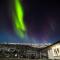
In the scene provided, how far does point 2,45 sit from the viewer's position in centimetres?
2333

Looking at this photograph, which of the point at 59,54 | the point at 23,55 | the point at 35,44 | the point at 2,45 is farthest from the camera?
the point at 35,44

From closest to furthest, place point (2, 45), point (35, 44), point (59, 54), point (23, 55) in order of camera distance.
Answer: point (59, 54), point (23, 55), point (2, 45), point (35, 44)

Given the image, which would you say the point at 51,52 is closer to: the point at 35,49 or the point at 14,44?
the point at 35,49

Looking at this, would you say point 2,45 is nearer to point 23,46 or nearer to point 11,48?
point 11,48

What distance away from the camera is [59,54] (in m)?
20.3

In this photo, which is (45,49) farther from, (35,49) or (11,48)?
(11,48)

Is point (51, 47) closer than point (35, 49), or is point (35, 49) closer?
point (51, 47)

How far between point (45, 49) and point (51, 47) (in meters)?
1.83

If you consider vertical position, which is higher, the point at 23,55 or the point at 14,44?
the point at 14,44

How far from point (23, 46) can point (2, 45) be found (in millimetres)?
3489

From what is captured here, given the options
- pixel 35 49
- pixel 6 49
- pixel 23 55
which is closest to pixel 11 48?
pixel 6 49

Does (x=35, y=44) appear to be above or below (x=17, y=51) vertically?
above

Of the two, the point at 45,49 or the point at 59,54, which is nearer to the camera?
the point at 59,54

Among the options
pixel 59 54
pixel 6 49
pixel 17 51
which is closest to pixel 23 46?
pixel 17 51
